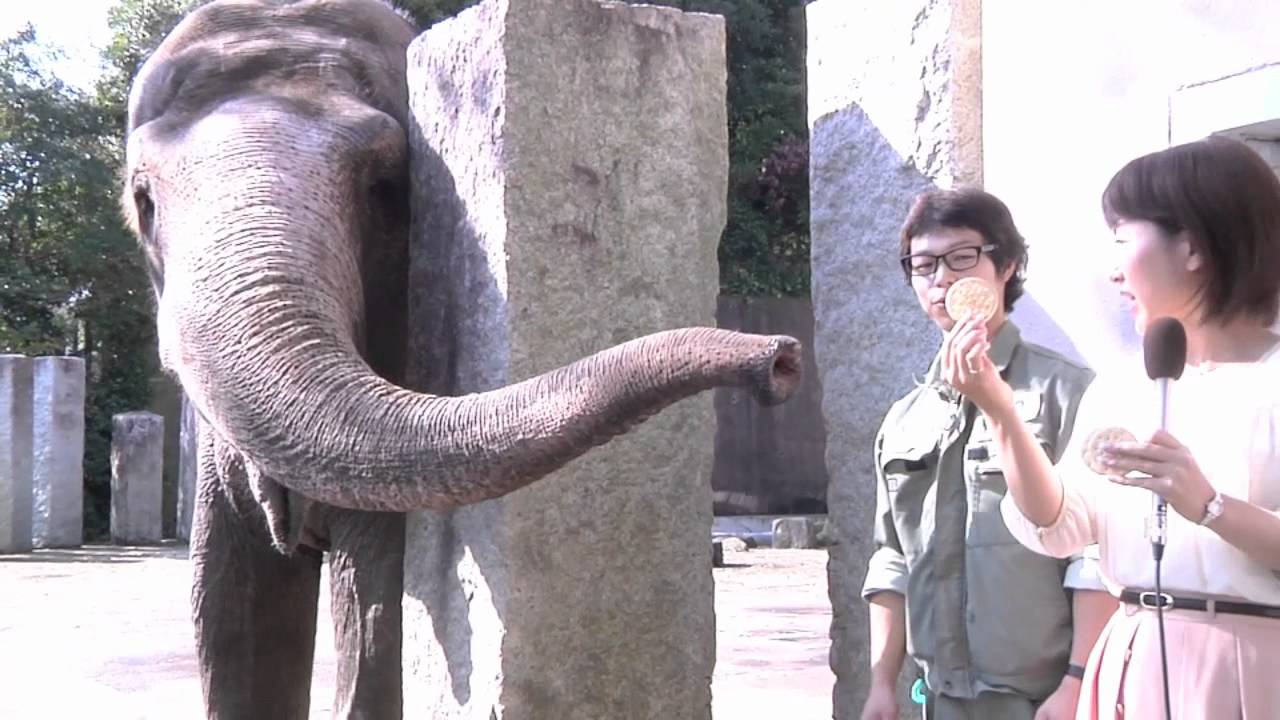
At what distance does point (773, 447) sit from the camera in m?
17.7

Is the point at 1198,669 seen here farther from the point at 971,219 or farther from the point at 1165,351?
the point at 971,219

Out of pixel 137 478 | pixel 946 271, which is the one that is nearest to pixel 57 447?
pixel 137 478

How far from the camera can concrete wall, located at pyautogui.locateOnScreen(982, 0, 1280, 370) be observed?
3086mm

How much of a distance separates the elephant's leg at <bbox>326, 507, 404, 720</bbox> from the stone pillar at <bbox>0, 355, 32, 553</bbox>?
12321 millimetres

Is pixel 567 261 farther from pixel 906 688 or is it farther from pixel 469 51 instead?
pixel 906 688

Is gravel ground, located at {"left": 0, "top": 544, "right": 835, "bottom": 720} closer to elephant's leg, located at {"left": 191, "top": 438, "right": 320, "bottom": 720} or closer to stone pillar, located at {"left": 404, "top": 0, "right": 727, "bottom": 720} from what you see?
elephant's leg, located at {"left": 191, "top": 438, "right": 320, "bottom": 720}

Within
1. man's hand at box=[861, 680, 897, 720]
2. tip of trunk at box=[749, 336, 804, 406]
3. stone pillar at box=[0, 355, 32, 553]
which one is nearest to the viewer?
tip of trunk at box=[749, 336, 804, 406]

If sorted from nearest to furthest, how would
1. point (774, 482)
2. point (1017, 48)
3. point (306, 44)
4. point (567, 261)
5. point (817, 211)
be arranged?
point (567, 261) → point (1017, 48) → point (817, 211) → point (306, 44) → point (774, 482)

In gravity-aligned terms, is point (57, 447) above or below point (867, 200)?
below

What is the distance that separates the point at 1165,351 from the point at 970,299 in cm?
43

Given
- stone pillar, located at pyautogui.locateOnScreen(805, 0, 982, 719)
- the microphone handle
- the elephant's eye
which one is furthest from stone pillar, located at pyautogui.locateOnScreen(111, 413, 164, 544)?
the microphone handle

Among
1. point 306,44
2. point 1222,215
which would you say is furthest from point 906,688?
point 306,44

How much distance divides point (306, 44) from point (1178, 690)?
9.53 feet

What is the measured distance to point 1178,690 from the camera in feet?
6.56
